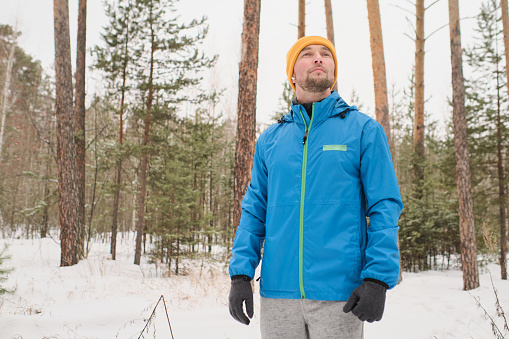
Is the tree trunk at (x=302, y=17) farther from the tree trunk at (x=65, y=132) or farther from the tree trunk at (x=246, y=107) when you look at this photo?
the tree trunk at (x=65, y=132)

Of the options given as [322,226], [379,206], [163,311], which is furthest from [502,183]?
[322,226]

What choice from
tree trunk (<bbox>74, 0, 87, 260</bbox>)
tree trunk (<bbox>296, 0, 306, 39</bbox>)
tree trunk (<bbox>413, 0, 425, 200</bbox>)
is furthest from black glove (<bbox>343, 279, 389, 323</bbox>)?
tree trunk (<bbox>413, 0, 425, 200</bbox>)

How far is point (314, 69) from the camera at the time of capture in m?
1.76

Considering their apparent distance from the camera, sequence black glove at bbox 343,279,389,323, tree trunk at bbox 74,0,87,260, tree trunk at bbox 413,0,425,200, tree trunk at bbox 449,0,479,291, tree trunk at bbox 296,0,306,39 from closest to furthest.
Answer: black glove at bbox 343,279,389,323 < tree trunk at bbox 449,0,479,291 < tree trunk at bbox 74,0,87,260 < tree trunk at bbox 296,0,306,39 < tree trunk at bbox 413,0,425,200

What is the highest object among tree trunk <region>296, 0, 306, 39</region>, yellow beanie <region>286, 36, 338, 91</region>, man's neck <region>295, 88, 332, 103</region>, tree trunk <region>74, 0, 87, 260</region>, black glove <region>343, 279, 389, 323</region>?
tree trunk <region>296, 0, 306, 39</region>

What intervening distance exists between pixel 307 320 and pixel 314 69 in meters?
1.32

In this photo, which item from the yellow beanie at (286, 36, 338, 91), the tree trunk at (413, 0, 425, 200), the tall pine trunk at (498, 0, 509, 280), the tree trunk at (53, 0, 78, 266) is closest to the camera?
the yellow beanie at (286, 36, 338, 91)

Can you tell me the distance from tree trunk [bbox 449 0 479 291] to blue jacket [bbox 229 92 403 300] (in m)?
7.50

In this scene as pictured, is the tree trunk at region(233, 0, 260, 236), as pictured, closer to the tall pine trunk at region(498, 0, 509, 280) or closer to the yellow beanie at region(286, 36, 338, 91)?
the yellow beanie at region(286, 36, 338, 91)

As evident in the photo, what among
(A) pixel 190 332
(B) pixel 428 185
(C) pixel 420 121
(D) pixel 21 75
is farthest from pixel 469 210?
(D) pixel 21 75

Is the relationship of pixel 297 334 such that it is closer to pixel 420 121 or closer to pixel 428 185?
pixel 428 185

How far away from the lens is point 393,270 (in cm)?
131

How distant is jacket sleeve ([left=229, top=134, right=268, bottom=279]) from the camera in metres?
1.63

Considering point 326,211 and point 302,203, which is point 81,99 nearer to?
point 302,203
